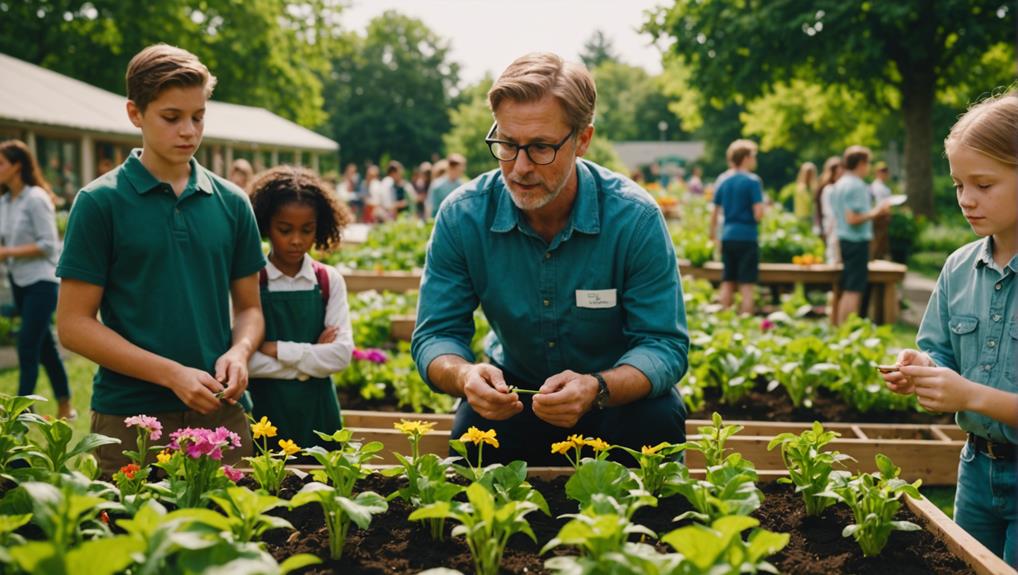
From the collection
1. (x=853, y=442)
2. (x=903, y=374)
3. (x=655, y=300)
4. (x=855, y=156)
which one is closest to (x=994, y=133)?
(x=903, y=374)

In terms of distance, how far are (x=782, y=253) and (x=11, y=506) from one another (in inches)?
397

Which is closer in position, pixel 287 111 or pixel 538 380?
pixel 538 380

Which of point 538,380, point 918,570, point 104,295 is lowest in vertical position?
point 918,570

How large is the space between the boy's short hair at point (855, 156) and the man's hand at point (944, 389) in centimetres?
689

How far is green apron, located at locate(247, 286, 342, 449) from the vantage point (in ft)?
11.8

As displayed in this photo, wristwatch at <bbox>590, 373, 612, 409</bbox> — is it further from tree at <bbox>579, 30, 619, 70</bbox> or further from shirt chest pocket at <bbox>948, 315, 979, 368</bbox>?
tree at <bbox>579, 30, 619, 70</bbox>

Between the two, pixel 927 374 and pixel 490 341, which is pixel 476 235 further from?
pixel 927 374

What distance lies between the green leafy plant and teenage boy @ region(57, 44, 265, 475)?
0.87 m

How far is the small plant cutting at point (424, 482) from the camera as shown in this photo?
7.35ft

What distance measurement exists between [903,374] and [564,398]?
0.93m

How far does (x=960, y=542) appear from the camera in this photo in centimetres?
221

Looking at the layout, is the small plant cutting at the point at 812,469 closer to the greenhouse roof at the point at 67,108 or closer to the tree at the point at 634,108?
the greenhouse roof at the point at 67,108

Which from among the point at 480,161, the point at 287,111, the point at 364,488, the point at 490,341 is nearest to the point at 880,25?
the point at 480,161

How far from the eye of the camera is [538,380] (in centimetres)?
337
